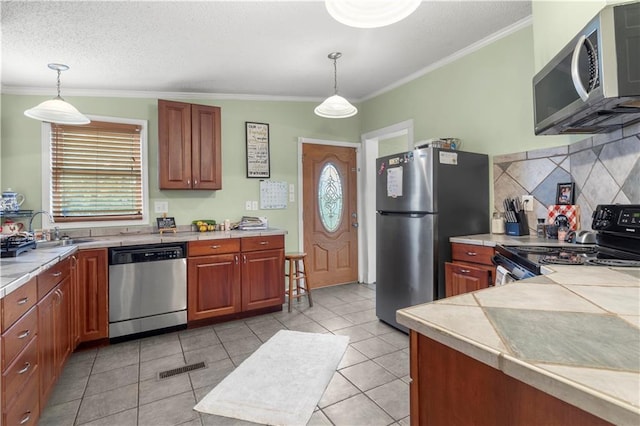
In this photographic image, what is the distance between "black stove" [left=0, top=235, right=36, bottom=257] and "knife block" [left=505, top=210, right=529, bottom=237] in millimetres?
3549

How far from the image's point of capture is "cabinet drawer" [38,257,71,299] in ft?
5.84

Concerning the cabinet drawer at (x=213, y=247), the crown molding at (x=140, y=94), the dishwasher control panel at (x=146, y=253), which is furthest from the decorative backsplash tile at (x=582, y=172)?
the dishwasher control panel at (x=146, y=253)

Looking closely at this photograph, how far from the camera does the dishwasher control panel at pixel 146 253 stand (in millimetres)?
2721

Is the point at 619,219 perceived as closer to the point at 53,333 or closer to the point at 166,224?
the point at 53,333

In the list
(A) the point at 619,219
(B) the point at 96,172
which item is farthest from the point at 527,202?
(B) the point at 96,172

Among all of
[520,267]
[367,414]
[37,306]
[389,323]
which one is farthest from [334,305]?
[37,306]

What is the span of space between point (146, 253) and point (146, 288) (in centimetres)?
31

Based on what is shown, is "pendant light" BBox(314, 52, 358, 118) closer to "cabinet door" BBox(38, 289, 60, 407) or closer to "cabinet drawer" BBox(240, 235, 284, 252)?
"cabinet drawer" BBox(240, 235, 284, 252)

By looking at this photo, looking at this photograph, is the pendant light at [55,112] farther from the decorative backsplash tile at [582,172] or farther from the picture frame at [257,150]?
the decorative backsplash tile at [582,172]

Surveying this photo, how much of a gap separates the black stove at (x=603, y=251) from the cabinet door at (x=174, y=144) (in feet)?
9.84

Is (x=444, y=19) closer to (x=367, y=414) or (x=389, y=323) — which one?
(x=389, y=323)

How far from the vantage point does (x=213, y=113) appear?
11.4ft

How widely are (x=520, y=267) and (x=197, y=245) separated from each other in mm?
2590

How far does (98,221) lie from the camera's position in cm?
324
